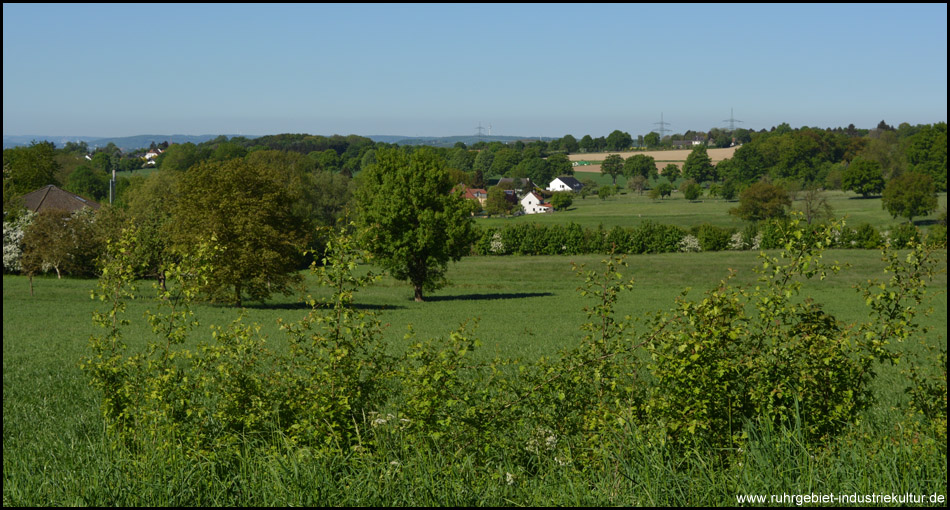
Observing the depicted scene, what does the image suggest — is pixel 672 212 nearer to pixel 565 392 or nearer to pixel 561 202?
pixel 561 202

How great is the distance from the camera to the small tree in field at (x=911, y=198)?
98250mm

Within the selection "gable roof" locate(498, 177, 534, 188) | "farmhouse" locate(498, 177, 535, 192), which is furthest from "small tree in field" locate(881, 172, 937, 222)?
"gable roof" locate(498, 177, 534, 188)

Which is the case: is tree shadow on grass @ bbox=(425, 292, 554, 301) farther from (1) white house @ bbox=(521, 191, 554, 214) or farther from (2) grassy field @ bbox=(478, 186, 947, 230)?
(1) white house @ bbox=(521, 191, 554, 214)

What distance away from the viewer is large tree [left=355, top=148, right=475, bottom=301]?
44156mm

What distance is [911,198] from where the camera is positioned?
98125 mm

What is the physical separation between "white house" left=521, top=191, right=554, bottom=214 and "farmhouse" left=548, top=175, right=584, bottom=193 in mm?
24955

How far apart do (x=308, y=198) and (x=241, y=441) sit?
78.8 meters

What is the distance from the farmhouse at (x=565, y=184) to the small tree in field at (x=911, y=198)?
83.6m

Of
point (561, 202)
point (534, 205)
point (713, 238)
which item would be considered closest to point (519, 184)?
point (534, 205)

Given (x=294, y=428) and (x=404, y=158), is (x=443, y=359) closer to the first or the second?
(x=294, y=428)

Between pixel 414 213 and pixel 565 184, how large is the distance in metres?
139

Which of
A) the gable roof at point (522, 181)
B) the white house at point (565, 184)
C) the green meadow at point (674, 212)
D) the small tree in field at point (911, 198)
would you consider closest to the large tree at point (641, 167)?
the white house at point (565, 184)

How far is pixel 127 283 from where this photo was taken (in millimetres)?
6984

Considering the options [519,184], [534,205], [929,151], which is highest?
[929,151]
